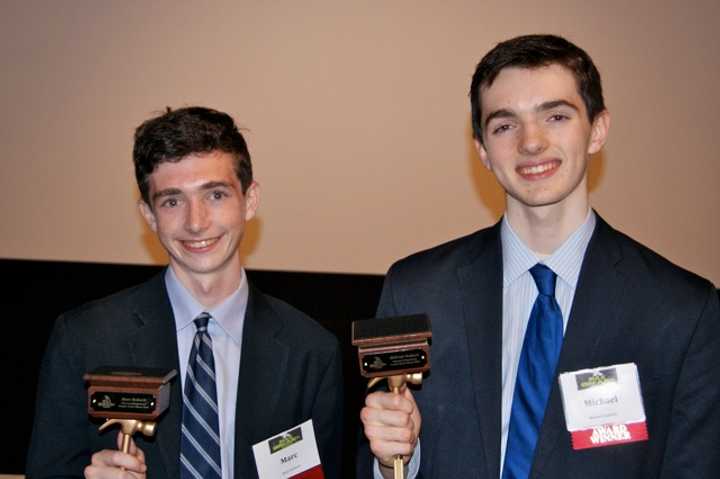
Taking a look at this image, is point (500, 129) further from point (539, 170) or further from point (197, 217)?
point (197, 217)

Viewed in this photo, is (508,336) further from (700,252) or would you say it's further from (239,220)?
(700,252)

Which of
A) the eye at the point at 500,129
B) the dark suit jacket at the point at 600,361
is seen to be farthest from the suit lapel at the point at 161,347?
the eye at the point at 500,129

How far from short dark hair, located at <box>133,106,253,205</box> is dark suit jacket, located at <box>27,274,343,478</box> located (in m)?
0.35

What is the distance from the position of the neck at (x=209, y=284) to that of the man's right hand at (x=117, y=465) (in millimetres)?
579

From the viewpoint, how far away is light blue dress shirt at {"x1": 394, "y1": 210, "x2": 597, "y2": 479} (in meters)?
2.20

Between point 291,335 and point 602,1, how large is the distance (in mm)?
3098

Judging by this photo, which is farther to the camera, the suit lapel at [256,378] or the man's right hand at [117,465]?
the suit lapel at [256,378]

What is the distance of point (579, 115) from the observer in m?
2.30

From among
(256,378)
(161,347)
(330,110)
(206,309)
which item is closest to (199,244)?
(206,309)

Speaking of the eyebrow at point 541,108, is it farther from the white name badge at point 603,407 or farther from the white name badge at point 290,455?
the white name badge at point 290,455

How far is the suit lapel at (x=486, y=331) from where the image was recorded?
6.88 feet

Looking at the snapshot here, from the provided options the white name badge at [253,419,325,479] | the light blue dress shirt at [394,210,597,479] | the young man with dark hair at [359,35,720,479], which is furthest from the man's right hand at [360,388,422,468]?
the white name badge at [253,419,325,479]

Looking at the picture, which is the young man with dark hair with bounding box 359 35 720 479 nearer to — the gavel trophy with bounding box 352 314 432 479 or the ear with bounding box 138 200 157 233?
the gavel trophy with bounding box 352 314 432 479

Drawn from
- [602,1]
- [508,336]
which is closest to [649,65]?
[602,1]
